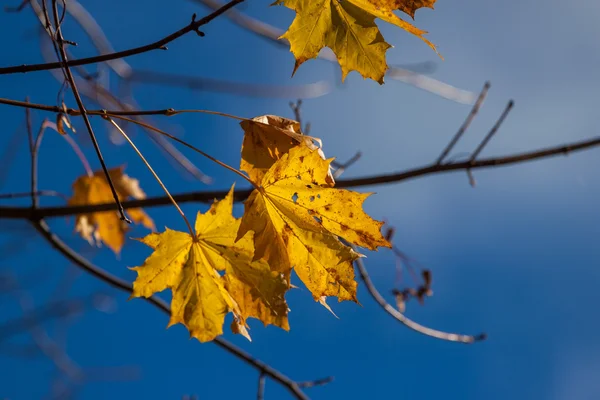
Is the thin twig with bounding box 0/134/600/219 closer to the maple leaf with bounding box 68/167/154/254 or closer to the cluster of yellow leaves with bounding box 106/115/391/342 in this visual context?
the cluster of yellow leaves with bounding box 106/115/391/342

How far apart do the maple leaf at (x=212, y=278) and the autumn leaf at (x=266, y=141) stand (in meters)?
0.14

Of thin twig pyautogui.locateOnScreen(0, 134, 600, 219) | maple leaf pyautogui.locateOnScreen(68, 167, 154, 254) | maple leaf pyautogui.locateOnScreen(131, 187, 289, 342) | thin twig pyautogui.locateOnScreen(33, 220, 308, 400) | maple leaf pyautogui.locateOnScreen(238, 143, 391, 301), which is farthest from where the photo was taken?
maple leaf pyautogui.locateOnScreen(68, 167, 154, 254)

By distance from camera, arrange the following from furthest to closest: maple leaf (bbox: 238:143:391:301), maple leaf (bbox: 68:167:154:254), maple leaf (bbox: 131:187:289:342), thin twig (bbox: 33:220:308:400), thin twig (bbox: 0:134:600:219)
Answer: maple leaf (bbox: 68:167:154:254)
thin twig (bbox: 33:220:308:400)
thin twig (bbox: 0:134:600:219)
maple leaf (bbox: 131:187:289:342)
maple leaf (bbox: 238:143:391:301)

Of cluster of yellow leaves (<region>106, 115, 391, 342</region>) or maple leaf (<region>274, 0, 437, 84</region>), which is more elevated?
maple leaf (<region>274, 0, 437, 84</region>)

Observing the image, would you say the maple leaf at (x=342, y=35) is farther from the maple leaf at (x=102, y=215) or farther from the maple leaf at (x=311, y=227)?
the maple leaf at (x=102, y=215)

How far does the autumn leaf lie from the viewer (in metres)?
1.58

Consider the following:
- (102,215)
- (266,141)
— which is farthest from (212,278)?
(102,215)

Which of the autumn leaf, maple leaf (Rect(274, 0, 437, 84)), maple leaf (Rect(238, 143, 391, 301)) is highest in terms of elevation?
maple leaf (Rect(274, 0, 437, 84))

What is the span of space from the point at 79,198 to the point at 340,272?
7.73ft

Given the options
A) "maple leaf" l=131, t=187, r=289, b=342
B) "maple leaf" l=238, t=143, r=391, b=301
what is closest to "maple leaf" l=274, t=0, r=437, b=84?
"maple leaf" l=238, t=143, r=391, b=301

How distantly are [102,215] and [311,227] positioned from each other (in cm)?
209

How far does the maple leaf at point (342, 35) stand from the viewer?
1578 millimetres

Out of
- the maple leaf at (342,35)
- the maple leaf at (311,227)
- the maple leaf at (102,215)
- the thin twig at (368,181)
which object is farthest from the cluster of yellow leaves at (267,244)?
the maple leaf at (102,215)

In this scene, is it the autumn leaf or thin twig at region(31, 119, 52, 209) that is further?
thin twig at region(31, 119, 52, 209)
